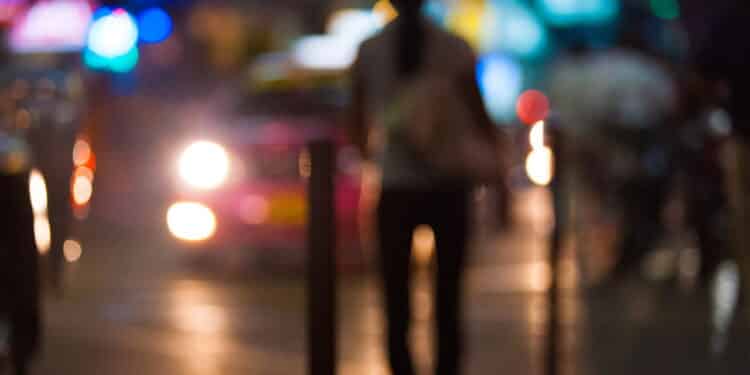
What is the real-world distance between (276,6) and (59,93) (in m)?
20.2

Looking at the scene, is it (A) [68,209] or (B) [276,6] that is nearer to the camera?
(A) [68,209]

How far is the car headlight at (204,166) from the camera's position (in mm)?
11648

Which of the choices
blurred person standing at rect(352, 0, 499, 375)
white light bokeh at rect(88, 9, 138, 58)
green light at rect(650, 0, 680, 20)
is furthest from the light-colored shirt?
white light bokeh at rect(88, 9, 138, 58)

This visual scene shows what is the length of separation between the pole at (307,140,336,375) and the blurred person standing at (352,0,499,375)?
117 centimetres

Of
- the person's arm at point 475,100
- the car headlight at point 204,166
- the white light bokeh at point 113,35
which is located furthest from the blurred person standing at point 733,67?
the white light bokeh at point 113,35

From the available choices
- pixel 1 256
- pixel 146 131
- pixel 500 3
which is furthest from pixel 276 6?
pixel 1 256

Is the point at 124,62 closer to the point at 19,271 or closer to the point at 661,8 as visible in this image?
the point at 661,8

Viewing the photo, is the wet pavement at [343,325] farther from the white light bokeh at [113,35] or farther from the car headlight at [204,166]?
the white light bokeh at [113,35]

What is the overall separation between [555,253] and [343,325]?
2.83 m

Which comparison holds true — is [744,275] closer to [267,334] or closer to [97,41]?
[267,334]

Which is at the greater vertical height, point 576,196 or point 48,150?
point 48,150

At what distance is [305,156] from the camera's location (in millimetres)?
4566

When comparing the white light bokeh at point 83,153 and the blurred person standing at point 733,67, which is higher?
the blurred person standing at point 733,67

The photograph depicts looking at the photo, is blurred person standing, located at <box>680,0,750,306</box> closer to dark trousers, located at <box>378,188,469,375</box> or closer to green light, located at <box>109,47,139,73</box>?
dark trousers, located at <box>378,188,469,375</box>
